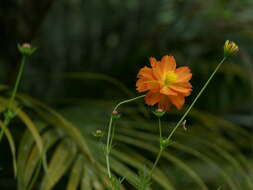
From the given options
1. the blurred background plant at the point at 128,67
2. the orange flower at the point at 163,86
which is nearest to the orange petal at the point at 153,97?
the orange flower at the point at 163,86

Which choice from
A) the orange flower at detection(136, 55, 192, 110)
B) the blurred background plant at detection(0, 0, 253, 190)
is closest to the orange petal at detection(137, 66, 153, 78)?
the orange flower at detection(136, 55, 192, 110)

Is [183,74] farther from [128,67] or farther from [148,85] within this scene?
[128,67]

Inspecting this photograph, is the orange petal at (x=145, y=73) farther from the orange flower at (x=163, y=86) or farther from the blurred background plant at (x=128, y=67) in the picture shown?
the blurred background plant at (x=128, y=67)

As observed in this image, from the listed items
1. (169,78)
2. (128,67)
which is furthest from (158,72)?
(128,67)

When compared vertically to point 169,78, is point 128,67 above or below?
above

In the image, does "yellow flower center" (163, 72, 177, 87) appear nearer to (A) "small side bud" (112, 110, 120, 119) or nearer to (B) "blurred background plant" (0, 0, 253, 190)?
(A) "small side bud" (112, 110, 120, 119)

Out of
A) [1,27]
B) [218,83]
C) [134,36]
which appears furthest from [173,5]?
[1,27]

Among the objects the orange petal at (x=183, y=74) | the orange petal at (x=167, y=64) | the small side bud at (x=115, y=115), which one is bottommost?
the small side bud at (x=115, y=115)
